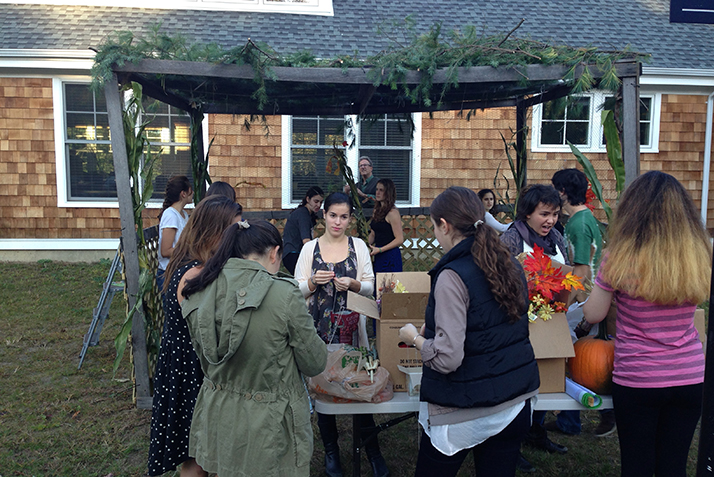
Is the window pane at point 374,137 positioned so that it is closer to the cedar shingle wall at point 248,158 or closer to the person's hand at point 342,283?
the cedar shingle wall at point 248,158

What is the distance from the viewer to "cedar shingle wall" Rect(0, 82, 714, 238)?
8992 mm

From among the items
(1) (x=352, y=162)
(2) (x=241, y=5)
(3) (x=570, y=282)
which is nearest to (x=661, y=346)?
(3) (x=570, y=282)

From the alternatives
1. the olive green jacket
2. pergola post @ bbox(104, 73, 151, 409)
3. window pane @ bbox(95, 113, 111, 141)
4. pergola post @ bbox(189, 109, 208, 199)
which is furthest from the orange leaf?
window pane @ bbox(95, 113, 111, 141)

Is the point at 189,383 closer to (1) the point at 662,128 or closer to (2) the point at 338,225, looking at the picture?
(2) the point at 338,225

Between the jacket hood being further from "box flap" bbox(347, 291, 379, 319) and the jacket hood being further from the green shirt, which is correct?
the green shirt

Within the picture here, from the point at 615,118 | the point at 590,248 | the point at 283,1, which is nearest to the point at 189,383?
the point at 590,248

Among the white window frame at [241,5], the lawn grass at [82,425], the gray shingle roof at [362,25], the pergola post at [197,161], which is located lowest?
the lawn grass at [82,425]

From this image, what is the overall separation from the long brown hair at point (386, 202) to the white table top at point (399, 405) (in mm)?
3422

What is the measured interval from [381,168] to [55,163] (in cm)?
562

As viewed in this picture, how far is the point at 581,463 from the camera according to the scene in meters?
3.59

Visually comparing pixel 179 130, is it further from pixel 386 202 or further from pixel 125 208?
pixel 125 208

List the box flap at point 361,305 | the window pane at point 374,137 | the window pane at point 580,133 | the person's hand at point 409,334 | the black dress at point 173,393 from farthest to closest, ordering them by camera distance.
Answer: the window pane at point 580,133
the window pane at point 374,137
the box flap at point 361,305
the black dress at point 173,393
the person's hand at point 409,334

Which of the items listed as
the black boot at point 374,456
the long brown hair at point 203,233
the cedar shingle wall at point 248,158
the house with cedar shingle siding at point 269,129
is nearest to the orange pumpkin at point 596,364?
the black boot at point 374,456

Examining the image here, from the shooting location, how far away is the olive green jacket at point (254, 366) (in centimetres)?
200
